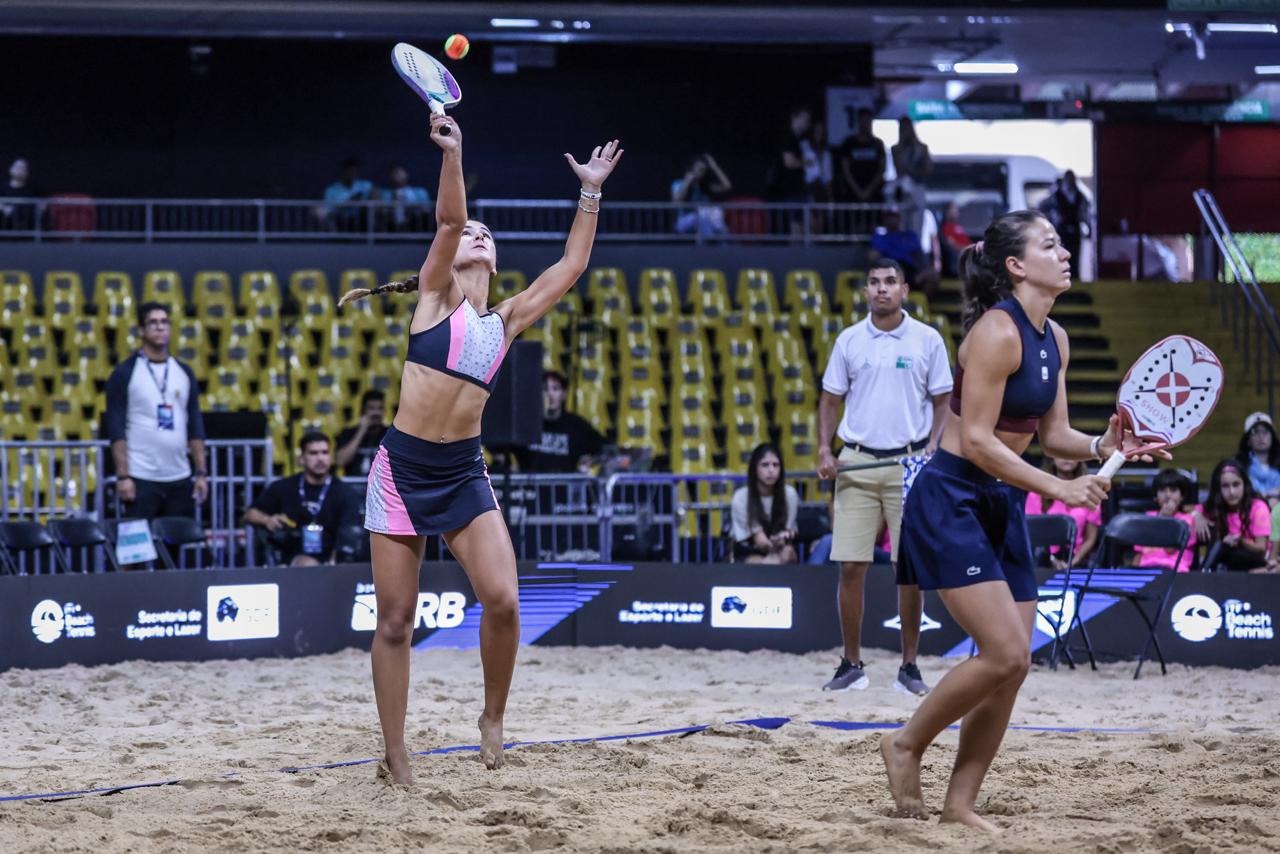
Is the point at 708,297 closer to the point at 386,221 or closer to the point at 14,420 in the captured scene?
the point at 386,221

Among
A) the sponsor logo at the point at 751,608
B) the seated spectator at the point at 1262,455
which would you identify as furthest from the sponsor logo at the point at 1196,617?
the seated spectator at the point at 1262,455

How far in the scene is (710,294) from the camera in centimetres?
1778

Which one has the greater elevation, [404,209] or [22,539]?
[404,209]

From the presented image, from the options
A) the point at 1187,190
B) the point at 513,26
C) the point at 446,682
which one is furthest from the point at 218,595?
the point at 1187,190

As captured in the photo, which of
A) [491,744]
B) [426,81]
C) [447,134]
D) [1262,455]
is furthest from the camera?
[1262,455]

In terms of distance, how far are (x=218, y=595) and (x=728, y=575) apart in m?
3.22

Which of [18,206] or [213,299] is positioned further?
[18,206]

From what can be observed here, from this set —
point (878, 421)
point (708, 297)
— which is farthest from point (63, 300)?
point (878, 421)

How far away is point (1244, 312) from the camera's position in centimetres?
1788

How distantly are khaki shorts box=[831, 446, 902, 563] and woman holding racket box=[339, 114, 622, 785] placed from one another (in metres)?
3.05

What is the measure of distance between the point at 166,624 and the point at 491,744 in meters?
4.36

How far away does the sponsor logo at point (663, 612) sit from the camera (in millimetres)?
10547

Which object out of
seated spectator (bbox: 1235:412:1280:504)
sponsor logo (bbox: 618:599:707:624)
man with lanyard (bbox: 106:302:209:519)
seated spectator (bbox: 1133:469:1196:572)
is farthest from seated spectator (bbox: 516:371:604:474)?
seated spectator (bbox: 1235:412:1280:504)

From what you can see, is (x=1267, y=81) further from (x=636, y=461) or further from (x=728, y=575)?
(x=728, y=575)
